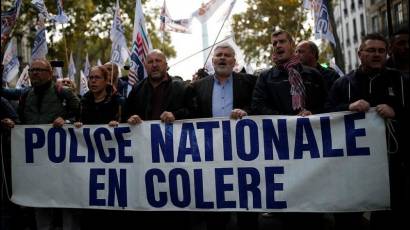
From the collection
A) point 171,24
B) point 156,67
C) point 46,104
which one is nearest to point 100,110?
point 46,104

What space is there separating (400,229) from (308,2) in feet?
15.4

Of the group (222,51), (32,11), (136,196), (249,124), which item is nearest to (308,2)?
(222,51)

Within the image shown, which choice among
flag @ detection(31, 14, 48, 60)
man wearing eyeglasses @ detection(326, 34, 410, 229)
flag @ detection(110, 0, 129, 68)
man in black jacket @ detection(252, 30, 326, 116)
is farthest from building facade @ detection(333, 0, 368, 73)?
man wearing eyeglasses @ detection(326, 34, 410, 229)

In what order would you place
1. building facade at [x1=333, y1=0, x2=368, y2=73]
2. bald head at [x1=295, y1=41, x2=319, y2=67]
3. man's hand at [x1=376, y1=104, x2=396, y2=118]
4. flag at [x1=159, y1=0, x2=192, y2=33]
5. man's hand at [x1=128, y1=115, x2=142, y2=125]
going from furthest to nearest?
building facade at [x1=333, y1=0, x2=368, y2=73]
flag at [x1=159, y1=0, x2=192, y2=33]
bald head at [x1=295, y1=41, x2=319, y2=67]
man's hand at [x1=128, y1=115, x2=142, y2=125]
man's hand at [x1=376, y1=104, x2=396, y2=118]

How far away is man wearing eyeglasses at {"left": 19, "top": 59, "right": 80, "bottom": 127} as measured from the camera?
5.05 m

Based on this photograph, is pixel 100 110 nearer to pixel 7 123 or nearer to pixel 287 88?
pixel 7 123

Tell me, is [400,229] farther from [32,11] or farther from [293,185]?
[32,11]

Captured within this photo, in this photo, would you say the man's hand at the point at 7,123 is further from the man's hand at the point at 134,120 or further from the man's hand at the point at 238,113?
the man's hand at the point at 238,113

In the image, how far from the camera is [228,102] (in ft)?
15.9

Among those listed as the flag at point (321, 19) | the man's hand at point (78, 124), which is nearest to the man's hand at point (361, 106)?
the man's hand at point (78, 124)

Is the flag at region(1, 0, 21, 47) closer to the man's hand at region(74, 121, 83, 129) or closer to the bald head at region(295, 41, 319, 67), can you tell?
the man's hand at region(74, 121, 83, 129)

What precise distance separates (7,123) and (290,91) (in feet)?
8.64

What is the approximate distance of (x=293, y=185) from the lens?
14.4ft

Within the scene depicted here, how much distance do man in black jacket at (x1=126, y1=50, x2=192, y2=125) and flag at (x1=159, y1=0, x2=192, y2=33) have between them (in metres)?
3.91
